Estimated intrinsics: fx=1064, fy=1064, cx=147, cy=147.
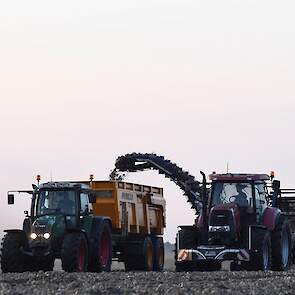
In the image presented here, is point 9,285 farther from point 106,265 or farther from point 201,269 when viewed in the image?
point 201,269

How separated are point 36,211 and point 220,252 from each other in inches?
204

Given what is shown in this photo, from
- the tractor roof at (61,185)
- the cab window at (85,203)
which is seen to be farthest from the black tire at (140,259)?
the tractor roof at (61,185)

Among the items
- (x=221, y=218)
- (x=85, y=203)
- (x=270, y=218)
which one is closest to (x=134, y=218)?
(x=221, y=218)

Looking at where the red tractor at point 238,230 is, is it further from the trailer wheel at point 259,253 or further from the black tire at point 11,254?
the black tire at point 11,254

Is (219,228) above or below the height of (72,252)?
above

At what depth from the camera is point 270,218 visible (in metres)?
30.0

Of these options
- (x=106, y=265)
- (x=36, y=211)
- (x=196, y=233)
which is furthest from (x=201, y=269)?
(x=36, y=211)

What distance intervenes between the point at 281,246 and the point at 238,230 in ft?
4.23

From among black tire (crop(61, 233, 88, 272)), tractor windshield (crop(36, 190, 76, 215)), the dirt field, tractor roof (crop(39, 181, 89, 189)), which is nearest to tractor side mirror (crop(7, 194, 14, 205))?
tractor windshield (crop(36, 190, 76, 215))

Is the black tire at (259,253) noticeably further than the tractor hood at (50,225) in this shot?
Yes

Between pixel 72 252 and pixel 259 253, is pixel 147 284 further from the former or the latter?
pixel 259 253

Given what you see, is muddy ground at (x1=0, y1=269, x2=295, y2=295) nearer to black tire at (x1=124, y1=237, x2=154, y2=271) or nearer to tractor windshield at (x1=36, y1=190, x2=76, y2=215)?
tractor windshield at (x1=36, y1=190, x2=76, y2=215)

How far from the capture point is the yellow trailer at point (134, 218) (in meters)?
31.3

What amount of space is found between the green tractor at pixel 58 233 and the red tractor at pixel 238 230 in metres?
2.58
